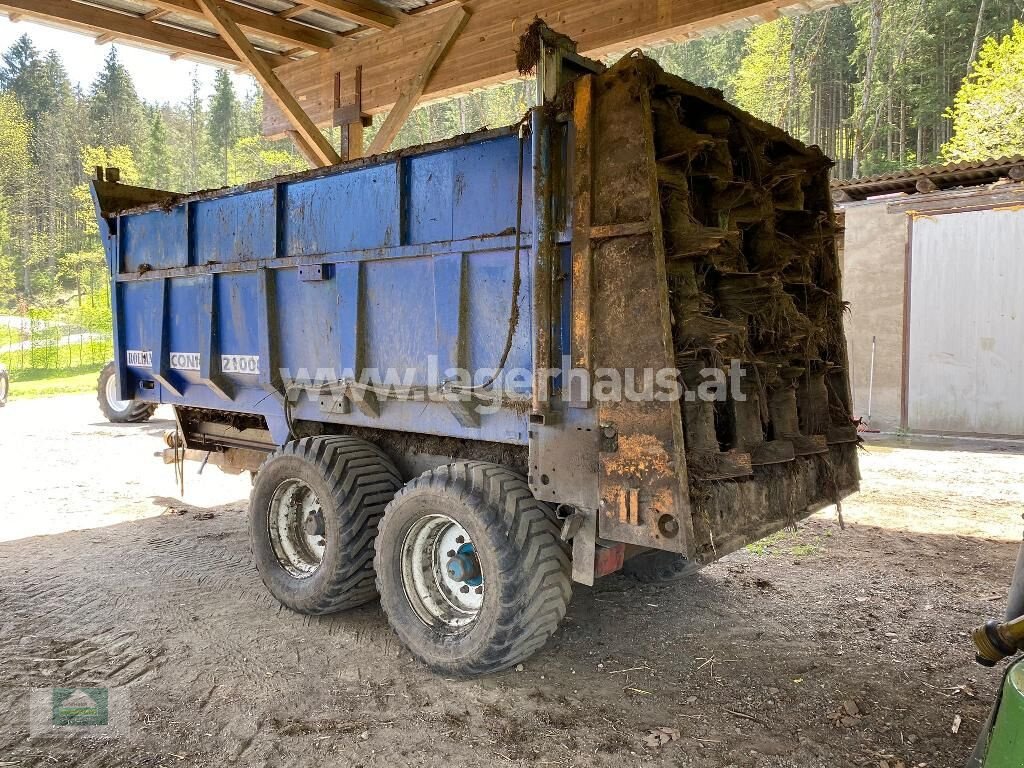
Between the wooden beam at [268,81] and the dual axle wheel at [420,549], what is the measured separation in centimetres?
233

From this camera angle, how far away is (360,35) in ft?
19.2

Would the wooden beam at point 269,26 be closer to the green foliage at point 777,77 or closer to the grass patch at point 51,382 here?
the grass patch at point 51,382

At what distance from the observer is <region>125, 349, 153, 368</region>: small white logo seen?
239 inches

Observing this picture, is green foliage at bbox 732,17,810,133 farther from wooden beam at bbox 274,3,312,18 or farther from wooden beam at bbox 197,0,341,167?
wooden beam at bbox 197,0,341,167

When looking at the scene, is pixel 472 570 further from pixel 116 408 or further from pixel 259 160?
pixel 259 160

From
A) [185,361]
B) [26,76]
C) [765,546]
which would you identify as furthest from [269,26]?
[26,76]

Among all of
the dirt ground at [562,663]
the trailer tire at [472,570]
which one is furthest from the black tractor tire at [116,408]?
the trailer tire at [472,570]

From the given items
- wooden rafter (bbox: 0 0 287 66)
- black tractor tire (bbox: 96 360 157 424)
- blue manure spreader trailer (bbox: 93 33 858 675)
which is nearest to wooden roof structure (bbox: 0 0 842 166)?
wooden rafter (bbox: 0 0 287 66)

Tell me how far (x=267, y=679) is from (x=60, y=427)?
11.5 metres

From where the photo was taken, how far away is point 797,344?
4168 millimetres

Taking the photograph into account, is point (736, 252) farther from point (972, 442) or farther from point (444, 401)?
point (972, 442)

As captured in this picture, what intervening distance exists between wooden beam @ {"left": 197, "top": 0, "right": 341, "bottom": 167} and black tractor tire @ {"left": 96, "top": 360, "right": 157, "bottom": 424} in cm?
890

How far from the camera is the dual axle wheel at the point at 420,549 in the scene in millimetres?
3449

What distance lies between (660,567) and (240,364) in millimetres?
3403
